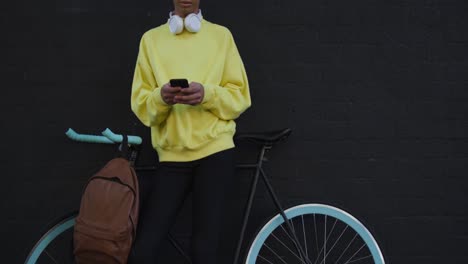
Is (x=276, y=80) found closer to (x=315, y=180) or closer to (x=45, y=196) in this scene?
(x=315, y=180)

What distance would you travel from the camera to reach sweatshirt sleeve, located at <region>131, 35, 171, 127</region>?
2873 millimetres

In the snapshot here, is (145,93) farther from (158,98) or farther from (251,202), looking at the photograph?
(251,202)

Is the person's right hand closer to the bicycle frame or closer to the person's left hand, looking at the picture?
the person's left hand

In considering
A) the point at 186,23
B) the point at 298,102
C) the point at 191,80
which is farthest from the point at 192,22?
the point at 298,102

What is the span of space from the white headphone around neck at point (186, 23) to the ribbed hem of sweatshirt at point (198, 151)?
585 mm

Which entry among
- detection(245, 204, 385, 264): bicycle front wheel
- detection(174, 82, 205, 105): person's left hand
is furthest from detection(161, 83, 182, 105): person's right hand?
detection(245, 204, 385, 264): bicycle front wheel

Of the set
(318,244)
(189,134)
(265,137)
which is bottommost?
(318,244)

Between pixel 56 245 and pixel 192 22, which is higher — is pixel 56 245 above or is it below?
below

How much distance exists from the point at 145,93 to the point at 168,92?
0.30m

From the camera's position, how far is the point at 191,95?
106 inches

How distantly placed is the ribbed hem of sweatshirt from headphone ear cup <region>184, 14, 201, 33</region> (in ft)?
1.90

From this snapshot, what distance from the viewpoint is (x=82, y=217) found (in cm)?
282

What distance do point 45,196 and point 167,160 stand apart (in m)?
1.18

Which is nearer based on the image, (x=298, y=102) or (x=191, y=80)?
(x=191, y=80)
